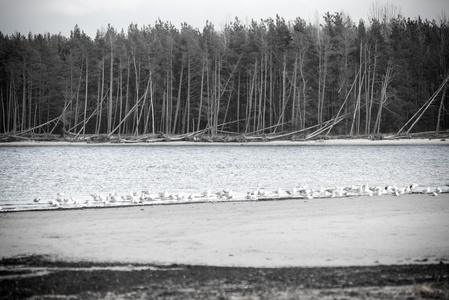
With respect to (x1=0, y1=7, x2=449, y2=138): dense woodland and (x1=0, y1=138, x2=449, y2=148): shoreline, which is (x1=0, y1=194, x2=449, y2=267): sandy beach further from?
(x1=0, y1=7, x2=449, y2=138): dense woodland

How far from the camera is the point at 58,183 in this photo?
29.3 meters

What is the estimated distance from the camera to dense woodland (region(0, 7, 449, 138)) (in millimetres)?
73125

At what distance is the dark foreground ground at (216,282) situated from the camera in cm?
791

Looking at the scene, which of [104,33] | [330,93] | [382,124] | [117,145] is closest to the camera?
[117,145]

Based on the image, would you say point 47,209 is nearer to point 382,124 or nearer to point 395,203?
point 395,203

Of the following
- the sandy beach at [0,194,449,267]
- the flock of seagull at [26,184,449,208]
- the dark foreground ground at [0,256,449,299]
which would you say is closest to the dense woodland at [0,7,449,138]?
the flock of seagull at [26,184,449,208]

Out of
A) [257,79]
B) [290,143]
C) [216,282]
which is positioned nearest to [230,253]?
[216,282]

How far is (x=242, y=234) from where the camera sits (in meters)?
12.6

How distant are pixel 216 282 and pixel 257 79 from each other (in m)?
70.1

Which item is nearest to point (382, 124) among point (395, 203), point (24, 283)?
point (395, 203)

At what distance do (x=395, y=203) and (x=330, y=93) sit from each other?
218 feet

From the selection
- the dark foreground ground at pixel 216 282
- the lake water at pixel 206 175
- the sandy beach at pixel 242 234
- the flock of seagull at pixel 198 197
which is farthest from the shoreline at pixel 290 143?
the dark foreground ground at pixel 216 282

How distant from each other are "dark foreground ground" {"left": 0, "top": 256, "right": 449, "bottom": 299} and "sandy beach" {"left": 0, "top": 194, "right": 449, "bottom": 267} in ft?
2.11

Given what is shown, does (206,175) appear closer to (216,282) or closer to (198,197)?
(198,197)
